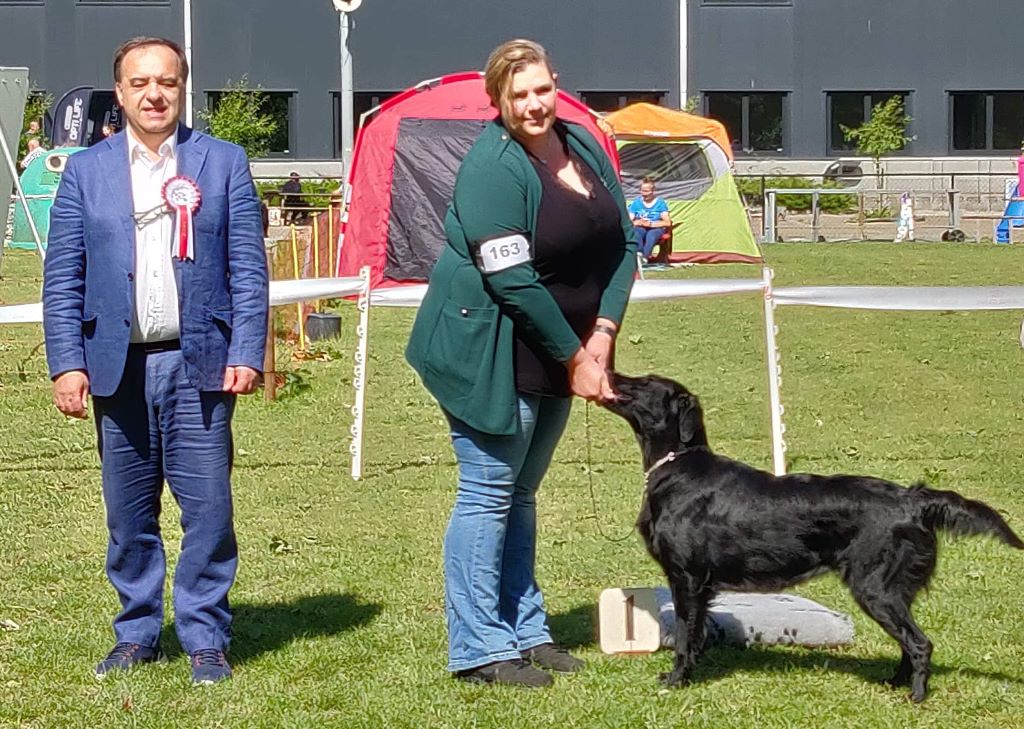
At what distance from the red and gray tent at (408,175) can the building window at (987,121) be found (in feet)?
82.1

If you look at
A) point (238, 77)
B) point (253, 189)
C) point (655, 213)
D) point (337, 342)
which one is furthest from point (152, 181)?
point (238, 77)

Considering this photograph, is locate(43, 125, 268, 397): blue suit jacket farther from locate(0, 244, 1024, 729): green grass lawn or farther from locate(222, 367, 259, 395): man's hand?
locate(0, 244, 1024, 729): green grass lawn

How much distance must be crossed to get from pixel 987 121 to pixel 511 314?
3891cm

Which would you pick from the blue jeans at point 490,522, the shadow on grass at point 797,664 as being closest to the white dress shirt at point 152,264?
the blue jeans at point 490,522

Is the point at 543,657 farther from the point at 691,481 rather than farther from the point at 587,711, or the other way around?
the point at 691,481

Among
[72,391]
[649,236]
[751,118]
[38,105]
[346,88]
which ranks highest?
[751,118]

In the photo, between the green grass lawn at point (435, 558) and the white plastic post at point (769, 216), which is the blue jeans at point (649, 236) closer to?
the white plastic post at point (769, 216)

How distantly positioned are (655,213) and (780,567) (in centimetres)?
1708

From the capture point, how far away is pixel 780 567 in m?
4.52

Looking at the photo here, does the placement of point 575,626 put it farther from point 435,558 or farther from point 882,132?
point 882,132

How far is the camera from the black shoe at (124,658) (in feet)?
16.0

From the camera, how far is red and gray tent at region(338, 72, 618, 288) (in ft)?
54.6

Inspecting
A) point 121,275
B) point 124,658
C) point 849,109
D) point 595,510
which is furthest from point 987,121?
point 121,275

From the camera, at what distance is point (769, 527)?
14.8 feet
